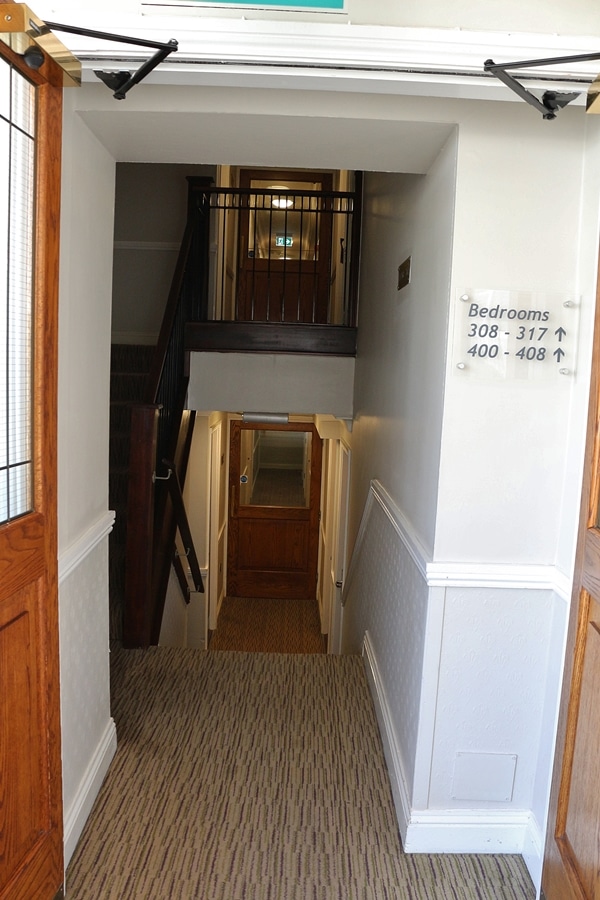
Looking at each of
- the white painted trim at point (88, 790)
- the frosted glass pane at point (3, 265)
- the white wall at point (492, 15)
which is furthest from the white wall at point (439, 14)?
the white painted trim at point (88, 790)

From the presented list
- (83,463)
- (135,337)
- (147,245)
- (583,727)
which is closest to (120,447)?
(135,337)

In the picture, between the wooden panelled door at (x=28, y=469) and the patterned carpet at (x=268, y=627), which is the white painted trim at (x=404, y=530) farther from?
the patterned carpet at (x=268, y=627)

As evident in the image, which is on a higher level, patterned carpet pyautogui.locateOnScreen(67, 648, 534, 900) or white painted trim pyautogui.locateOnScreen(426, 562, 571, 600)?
white painted trim pyautogui.locateOnScreen(426, 562, 571, 600)

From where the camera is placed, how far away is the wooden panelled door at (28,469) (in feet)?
5.16

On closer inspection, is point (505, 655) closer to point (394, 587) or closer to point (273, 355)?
point (394, 587)

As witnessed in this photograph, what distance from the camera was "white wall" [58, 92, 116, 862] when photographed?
2076 millimetres

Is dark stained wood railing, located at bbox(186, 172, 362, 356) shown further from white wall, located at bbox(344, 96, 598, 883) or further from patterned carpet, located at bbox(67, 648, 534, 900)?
white wall, located at bbox(344, 96, 598, 883)

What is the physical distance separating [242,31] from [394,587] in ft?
6.98

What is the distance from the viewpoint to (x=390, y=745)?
106 inches

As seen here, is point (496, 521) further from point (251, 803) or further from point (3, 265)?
point (3, 265)

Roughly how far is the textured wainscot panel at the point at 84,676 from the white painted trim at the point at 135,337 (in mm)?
3380

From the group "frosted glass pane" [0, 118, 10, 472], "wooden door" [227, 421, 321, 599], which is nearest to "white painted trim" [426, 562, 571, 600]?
"frosted glass pane" [0, 118, 10, 472]

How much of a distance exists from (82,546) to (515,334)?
1554mm

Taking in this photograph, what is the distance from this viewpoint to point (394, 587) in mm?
2906
